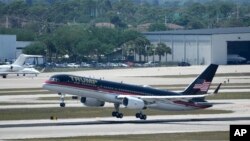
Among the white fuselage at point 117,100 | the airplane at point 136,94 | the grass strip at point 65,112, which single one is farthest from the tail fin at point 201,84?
the grass strip at point 65,112

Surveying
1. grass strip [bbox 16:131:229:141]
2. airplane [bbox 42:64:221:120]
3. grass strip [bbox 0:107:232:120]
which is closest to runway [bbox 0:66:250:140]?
airplane [bbox 42:64:221:120]

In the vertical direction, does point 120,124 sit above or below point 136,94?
below

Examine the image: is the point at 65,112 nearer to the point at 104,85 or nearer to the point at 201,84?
the point at 104,85

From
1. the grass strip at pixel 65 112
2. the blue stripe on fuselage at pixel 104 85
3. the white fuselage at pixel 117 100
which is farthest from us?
the grass strip at pixel 65 112

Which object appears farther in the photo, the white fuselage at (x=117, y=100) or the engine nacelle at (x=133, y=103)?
the white fuselage at (x=117, y=100)

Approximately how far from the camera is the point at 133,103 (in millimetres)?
73250

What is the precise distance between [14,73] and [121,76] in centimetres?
1851

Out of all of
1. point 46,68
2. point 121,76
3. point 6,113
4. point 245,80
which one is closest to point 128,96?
point 6,113

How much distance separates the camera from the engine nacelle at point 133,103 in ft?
240

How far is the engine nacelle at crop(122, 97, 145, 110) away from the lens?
73250 millimetres

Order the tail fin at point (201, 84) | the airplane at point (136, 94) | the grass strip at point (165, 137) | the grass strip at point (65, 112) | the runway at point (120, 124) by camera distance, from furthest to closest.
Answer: the grass strip at point (65, 112), the tail fin at point (201, 84), the airplane at point (136, 94), the runway at point (120, 124), the grass strip at point (165, 137)

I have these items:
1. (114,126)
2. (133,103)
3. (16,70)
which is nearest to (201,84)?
(133,103)

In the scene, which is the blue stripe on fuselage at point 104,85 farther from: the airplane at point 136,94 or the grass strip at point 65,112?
the grass strip at point 65,112

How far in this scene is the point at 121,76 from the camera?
163500 millimetres
